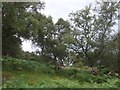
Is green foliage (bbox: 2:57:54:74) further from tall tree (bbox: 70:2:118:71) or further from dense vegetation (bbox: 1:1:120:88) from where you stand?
tall tree (bbox: 70:2:118:71)

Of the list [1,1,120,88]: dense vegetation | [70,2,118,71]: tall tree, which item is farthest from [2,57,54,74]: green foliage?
[70,2,118,71]: tall tree

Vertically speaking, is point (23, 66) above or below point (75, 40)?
below

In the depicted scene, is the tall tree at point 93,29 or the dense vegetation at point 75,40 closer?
the dense vegetation at point 75,40

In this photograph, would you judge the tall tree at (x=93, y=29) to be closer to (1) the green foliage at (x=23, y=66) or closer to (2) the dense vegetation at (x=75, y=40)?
(2) the dense vegetation at (x=75, y=40)

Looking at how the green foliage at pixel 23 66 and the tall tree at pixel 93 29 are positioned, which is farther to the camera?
the tall tree at pixel 93 29

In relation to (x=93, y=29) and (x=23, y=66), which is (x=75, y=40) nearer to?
(x=93, y=29)

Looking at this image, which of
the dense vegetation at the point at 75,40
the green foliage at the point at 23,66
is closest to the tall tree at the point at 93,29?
the dense vegetation at the point at 75,40

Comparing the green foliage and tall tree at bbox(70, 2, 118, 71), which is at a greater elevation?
tall tree at bbox(70, 2, 118, 71)

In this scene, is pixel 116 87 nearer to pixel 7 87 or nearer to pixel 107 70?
pixel 7 87

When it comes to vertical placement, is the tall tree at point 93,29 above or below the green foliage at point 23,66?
above

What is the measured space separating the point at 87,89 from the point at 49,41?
100.0 ft

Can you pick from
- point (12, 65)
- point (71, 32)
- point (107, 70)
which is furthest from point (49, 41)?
point (12, 65)

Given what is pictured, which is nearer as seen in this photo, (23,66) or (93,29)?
(23,66)

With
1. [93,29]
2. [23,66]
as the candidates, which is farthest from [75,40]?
[23,66]
